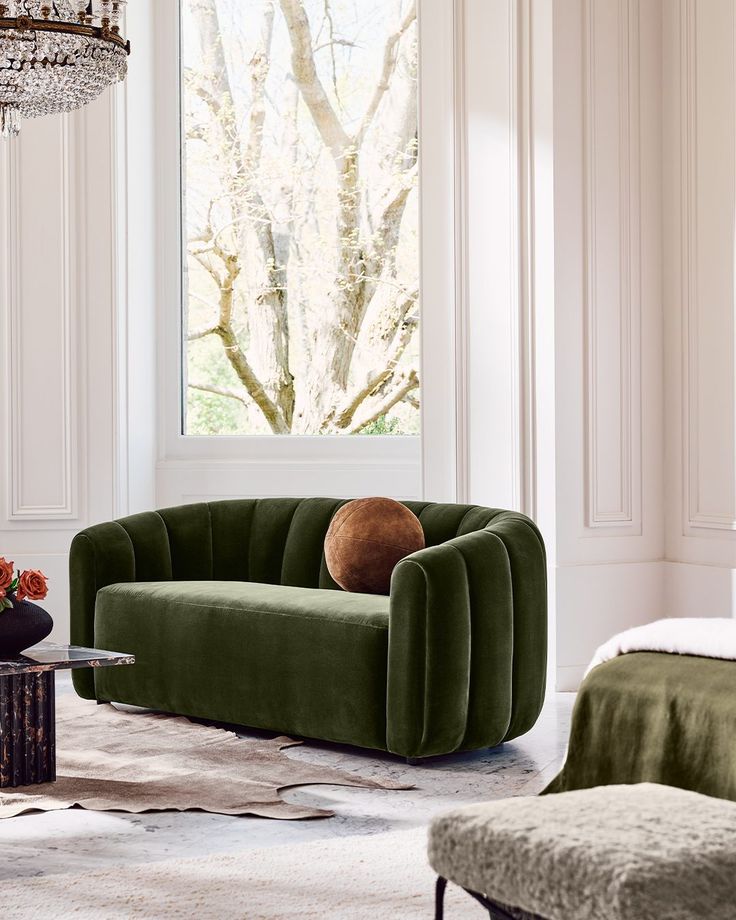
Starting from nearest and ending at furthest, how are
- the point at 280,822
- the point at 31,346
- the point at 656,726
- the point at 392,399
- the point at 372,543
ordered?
1. the point at 656,726
2. the point at 280,822
3. the point at 372,543
4. the point at 31,346
5. the point at 392,399

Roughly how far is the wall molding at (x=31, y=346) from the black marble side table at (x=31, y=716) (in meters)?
2.03

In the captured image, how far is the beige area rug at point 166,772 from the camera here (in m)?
3.13

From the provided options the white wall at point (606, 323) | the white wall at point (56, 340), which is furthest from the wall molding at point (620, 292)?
the white wall at point (56, 340)

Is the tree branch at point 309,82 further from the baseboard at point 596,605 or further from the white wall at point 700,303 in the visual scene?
the baseboard at point 596,605

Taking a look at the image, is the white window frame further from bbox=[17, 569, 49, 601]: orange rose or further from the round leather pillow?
bbox=[17, 569, 49, 601]: orange rose

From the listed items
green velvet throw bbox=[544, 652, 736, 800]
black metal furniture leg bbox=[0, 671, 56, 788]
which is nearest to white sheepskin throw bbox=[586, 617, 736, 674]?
green velvet throw bbox=[544, 652, 736, 800]

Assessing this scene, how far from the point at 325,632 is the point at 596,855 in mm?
2111

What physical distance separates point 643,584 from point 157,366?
233 cm

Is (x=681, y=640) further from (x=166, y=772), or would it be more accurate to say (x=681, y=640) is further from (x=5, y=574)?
(x=5, y=574)

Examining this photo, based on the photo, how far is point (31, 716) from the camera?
3340mm

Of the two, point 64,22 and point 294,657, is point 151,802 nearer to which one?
point 294,657

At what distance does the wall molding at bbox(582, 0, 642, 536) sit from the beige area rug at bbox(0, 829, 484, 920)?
2262 millimetres

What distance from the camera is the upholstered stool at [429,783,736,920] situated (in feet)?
5.14

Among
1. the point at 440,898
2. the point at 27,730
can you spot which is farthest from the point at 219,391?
the point at 440,898
